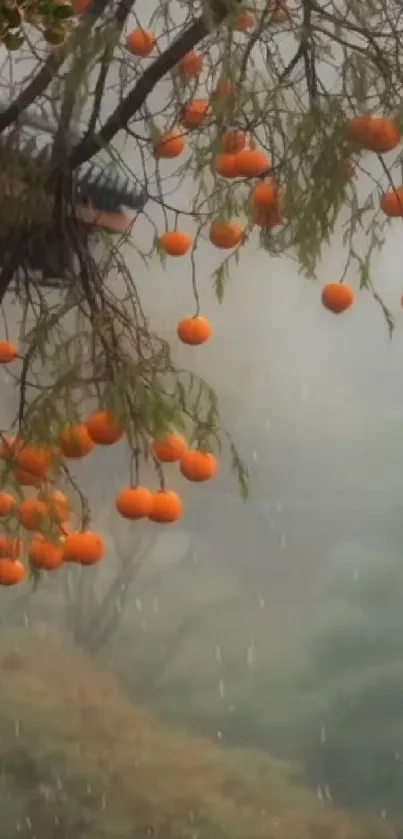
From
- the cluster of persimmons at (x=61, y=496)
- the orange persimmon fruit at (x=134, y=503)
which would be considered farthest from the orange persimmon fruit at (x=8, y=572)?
the orange persimmon fruit at (x=134, y=503)

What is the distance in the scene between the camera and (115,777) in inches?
44.7

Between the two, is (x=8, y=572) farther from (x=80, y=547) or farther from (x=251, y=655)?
(x=251, y=655)

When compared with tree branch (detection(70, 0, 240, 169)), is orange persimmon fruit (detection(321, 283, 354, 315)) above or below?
below

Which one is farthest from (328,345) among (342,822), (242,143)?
(342,822)

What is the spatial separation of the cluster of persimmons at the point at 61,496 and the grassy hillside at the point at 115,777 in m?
0.25

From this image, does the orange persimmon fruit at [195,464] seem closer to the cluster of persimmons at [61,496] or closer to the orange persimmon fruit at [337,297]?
the cluster of persimmons at [61,496]

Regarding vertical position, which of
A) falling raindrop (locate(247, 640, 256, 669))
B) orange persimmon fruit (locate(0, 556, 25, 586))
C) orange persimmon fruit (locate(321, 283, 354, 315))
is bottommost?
falling raindrop (locate(247, 640, 256, 669))

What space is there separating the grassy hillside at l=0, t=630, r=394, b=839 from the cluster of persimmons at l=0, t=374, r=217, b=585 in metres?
0.25

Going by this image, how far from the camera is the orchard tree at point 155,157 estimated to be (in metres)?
0.76

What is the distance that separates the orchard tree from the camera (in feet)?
2.50

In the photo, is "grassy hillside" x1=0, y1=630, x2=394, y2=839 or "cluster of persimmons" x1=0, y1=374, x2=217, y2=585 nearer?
"cluster of persimmons" x1=0, y1=374, x2=217, y2=585

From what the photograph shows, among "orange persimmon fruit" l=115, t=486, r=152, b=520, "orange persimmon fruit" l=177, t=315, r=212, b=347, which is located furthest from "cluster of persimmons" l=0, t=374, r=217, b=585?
"orange persimmon fruit" l=177, t=315, r=212, b=347

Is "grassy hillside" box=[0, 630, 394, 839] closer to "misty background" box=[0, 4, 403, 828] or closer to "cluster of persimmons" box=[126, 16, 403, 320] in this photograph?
"misty background" box=[0, 4, 403, 828]

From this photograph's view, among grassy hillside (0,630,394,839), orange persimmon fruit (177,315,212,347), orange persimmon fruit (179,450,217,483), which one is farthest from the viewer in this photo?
grassy hillside (0,630,394,839)
